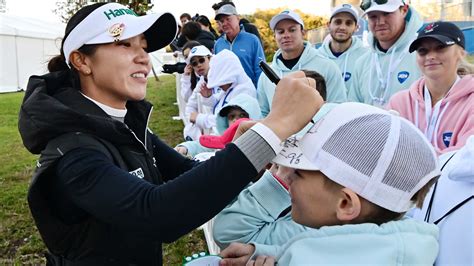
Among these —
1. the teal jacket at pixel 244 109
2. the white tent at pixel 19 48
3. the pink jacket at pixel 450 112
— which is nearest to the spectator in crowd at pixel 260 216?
the pink jacket at pixel 450 112

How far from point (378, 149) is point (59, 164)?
96 centimetres

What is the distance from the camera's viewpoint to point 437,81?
10.6 ft

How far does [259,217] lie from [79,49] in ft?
2.91

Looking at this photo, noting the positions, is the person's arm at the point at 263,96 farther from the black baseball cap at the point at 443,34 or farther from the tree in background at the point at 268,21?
the tree in background at the point at 268,21

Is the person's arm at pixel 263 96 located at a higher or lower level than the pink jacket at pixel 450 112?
lower

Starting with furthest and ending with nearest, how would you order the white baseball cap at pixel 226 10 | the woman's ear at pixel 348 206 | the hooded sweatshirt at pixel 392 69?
the white baseball cap at pixel 226 10, the hooded sweatshirt at pixel 392 69, the woman's ear at pixel 348 206

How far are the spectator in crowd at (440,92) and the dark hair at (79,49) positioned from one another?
2296 millimetres

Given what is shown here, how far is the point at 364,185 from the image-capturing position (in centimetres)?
132

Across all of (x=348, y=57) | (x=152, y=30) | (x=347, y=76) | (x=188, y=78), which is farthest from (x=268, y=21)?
(x=152, y=30)

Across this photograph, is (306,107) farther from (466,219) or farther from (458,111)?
(458,111)

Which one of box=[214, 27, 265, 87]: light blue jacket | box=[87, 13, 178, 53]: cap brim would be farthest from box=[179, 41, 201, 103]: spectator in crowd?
box=[87, 13, 178, 53]: cap brim

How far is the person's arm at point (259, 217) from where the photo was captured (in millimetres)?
1697

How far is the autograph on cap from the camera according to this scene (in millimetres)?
1671

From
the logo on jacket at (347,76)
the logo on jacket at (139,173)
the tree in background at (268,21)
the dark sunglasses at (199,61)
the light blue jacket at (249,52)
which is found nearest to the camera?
the logo on jacket at (139,173)
